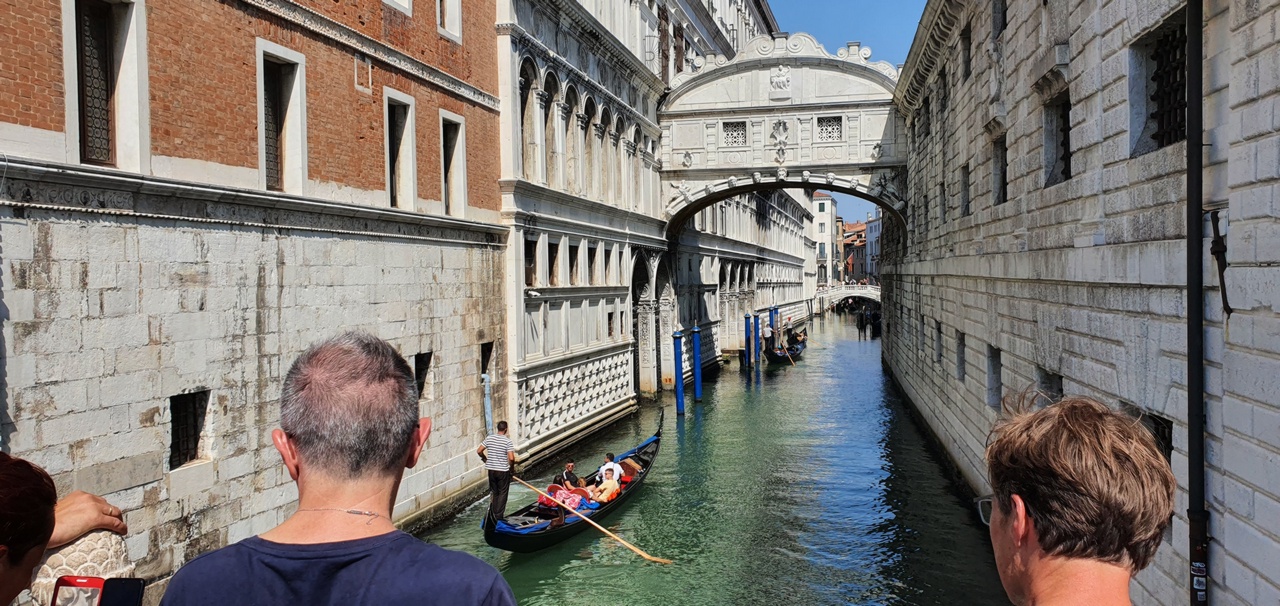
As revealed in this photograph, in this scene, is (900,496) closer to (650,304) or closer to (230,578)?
(650,304)

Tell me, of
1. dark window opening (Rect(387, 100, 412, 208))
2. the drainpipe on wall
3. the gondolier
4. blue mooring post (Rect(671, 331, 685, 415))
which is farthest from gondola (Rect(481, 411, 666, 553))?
blue mooring post (Rect(671, 331, 685, 415))

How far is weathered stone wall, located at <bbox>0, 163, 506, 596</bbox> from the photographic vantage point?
18.5 feet

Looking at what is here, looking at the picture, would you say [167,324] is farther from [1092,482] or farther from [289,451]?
[1092,482]

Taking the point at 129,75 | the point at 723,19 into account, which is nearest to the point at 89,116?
the point at 129,75

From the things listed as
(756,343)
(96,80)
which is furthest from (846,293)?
(96,80)

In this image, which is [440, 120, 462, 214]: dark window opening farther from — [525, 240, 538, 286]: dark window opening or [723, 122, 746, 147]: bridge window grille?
[723, 122, 746, 147]: bridge window grille

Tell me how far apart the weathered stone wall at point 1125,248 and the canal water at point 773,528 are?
3.80 ft

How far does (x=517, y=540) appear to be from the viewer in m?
9.28

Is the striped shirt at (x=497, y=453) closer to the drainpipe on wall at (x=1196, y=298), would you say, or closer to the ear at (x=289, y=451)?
the drainpipe on wall at (x=1196, y=298)

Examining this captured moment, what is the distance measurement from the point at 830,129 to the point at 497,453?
41.6 ft

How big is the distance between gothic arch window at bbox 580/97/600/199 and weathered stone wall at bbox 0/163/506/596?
654 cm

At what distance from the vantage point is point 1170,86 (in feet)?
18.1

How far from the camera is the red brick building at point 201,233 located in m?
5.69

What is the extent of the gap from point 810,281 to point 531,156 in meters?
52.4
